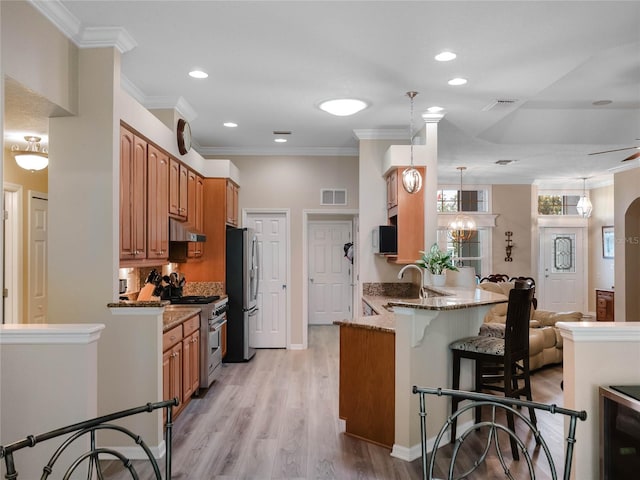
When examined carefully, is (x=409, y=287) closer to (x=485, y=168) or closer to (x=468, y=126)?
(x=468, y=126)

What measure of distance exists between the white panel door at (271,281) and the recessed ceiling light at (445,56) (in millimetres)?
3660

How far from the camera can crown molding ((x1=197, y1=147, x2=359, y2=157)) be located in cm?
677

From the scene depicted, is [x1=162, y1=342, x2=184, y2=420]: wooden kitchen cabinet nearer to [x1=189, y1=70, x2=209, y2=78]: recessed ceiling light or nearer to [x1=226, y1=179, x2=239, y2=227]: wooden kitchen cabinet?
[x1=189, y1=70, x2=209, y2=78]: recessed ceiling light

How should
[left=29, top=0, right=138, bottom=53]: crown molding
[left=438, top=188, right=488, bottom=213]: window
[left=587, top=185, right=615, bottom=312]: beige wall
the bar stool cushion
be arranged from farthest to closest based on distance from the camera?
[left=438, top=188, right=488, bottom=213]: window < [left=587, top=185, right=615, bottom=312]: beige wall < the bar stool cushion < [left=29, top=0, right=138, bottom=53]: crown molding

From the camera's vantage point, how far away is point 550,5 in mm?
2855

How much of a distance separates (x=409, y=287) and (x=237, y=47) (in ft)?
11.5

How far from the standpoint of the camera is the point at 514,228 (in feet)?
32.9

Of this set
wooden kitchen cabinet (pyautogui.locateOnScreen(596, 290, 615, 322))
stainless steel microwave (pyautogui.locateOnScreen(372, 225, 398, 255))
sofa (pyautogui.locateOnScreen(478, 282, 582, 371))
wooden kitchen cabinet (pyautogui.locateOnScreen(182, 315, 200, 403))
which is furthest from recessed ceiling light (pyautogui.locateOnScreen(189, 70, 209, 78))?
wooden kitchen cabinet (pyautogui.locateOnScreen(596, 290, 615, 322))

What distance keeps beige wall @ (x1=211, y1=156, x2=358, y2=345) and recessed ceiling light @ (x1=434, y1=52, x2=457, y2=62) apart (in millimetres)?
3274

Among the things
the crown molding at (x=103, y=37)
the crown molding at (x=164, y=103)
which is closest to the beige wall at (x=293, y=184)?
the crown molding at (x=164, y=103)

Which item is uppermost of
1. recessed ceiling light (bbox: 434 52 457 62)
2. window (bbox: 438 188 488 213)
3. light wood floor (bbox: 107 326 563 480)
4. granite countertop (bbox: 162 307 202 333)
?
recessed ceiling light (bbox: 434 52 457 62)

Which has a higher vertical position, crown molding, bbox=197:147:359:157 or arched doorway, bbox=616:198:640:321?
crown molding, bbox=197:147:359:157

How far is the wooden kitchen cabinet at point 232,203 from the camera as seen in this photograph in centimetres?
618

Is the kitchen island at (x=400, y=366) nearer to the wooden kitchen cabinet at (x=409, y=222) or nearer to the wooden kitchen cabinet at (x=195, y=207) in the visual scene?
the wooden kitchen cabinet at (x=409, y=222)
